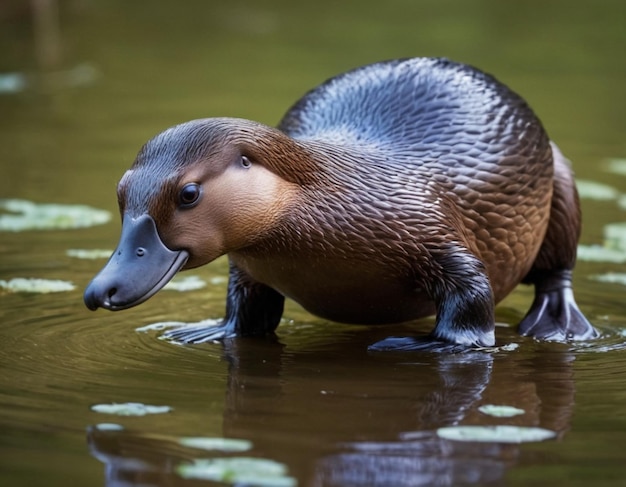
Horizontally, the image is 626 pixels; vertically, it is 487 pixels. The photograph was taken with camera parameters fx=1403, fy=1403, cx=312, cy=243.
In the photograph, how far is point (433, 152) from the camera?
5.84 meters

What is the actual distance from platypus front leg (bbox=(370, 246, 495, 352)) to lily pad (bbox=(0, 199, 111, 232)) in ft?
10.4

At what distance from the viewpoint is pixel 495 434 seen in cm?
423

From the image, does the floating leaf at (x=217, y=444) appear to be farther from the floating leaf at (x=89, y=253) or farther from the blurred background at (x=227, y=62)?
the blurred background at (x=227, y=62)

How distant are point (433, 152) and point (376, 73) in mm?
641

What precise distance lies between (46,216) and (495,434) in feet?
15.2

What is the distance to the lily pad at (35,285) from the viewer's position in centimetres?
657

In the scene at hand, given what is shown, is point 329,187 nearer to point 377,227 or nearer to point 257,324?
point 377,227

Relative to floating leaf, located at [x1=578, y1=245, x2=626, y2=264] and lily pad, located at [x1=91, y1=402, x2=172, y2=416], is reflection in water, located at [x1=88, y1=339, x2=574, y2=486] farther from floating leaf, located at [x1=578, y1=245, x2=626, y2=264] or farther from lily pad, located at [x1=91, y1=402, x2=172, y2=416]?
floating leaf, located at [x1=578, y1=245, x2=626, y2=264]

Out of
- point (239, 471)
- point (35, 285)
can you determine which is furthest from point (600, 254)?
point (239, 471)

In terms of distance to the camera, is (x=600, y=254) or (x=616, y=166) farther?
(x=616, y=166)

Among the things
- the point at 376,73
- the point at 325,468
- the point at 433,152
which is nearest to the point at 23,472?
the point at 325,468

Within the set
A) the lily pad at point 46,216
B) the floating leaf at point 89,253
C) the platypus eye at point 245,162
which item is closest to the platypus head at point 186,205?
the platypus eye at point 245,162

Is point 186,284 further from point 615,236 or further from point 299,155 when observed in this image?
point 615,236

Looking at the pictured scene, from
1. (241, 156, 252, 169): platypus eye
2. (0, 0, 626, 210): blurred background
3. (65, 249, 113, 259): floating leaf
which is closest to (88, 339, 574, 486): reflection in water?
(241, 156, 252, 169): platypus eye
